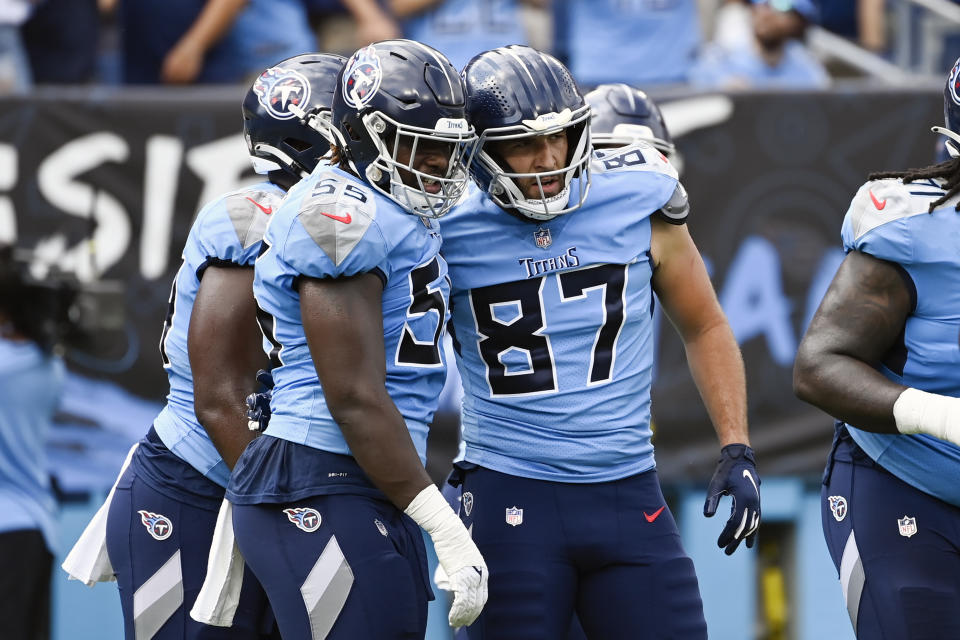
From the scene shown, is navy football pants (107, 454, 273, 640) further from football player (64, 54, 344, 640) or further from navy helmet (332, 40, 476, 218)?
navy helmet (332, 40, 476, 218)

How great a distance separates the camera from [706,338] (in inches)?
133

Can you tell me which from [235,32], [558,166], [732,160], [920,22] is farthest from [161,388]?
[920,22]

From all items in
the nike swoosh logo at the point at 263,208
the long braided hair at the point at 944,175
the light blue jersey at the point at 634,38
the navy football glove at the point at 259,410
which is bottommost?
the light blue jersey at the point at 634,38

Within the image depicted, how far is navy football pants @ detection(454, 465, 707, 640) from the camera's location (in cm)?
308

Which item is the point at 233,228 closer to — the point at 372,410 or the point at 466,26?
the point at 372,410

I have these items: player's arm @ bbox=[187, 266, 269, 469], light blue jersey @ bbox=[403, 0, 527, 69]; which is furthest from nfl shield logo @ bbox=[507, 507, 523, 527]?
light blue jersey @ bbox=[403, 0, 527, 69]

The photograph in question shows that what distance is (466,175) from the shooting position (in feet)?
9.75

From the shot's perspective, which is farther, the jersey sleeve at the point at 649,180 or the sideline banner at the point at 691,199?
the sideline banner at the point at 691,199

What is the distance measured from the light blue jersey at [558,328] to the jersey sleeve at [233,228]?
46 cm

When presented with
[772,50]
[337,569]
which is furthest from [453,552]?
[772,50]

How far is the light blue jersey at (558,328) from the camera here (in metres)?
3.14

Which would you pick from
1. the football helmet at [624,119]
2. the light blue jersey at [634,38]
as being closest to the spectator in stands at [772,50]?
the light blue jersey at [634,38]

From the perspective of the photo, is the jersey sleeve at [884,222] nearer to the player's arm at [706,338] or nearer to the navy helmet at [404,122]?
the player's arm at [706,338]

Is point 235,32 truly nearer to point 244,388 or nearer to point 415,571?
point 244,388
